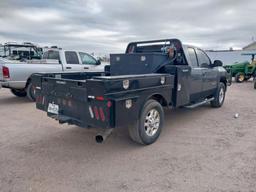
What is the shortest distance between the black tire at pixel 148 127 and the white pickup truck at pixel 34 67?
4147 millimetres

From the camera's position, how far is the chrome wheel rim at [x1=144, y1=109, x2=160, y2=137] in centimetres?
412

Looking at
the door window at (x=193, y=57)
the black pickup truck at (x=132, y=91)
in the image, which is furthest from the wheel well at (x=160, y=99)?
the door window at (x=193, y=57)

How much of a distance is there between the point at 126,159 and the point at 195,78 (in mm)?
2909

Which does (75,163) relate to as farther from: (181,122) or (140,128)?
(181,122)

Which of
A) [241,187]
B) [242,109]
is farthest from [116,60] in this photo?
[242,109]

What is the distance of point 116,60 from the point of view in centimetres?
574

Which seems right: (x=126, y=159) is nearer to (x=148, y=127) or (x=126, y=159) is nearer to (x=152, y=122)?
(x=148, y=127)

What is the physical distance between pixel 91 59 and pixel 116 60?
4512mm

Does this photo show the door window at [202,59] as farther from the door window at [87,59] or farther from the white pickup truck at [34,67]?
the door window at [87,59]

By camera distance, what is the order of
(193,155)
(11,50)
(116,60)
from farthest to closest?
(11,50), (116,60), (193,155)

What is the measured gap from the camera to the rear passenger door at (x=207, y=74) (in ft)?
20.4

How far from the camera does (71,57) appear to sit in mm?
9281

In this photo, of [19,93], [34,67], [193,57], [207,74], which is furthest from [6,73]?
[207,74]

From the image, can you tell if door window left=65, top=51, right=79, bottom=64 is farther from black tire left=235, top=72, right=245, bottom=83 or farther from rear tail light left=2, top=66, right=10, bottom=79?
black tire left=235, top=72, right=245, bottom=83
